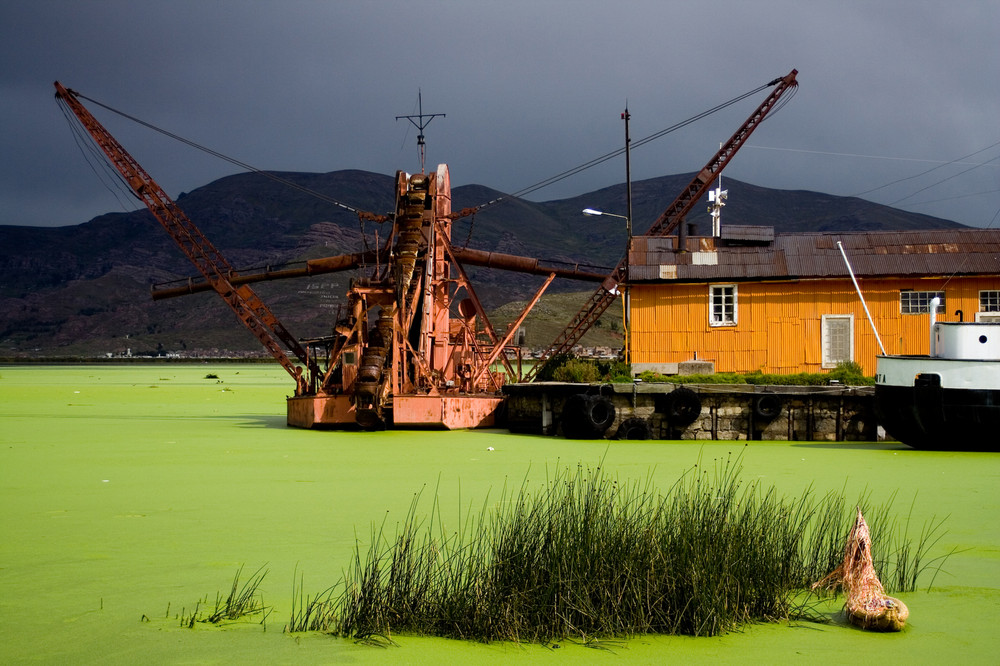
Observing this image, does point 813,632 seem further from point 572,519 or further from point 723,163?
point 723,163

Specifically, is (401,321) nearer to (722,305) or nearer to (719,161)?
(722,305)

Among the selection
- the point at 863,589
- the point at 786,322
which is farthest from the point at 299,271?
the point at 863,589

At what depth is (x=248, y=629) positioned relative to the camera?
6711 mm

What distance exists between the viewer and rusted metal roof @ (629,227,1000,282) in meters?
Answer: 28.3

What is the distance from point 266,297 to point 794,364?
516 ft

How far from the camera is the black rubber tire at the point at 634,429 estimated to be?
75.6ft

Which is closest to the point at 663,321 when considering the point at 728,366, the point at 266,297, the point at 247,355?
the point at 728,366

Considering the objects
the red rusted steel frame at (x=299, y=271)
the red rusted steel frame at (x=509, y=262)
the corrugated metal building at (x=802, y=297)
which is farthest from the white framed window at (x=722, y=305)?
the red rusted steel frame at (x=299, y=271)

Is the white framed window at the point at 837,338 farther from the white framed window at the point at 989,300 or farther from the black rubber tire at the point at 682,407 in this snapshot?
the black rubber tire at the point at 682,407

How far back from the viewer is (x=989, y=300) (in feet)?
92.7

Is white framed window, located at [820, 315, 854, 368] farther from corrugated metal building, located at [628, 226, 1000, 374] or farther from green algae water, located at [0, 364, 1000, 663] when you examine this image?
green algae water, located at [0, 364, 1000, 663]

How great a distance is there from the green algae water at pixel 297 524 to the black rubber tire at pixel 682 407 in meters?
1.08

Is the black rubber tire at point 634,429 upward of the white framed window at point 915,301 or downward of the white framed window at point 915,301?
downward

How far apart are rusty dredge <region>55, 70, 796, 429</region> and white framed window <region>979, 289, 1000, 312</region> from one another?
992 cm
